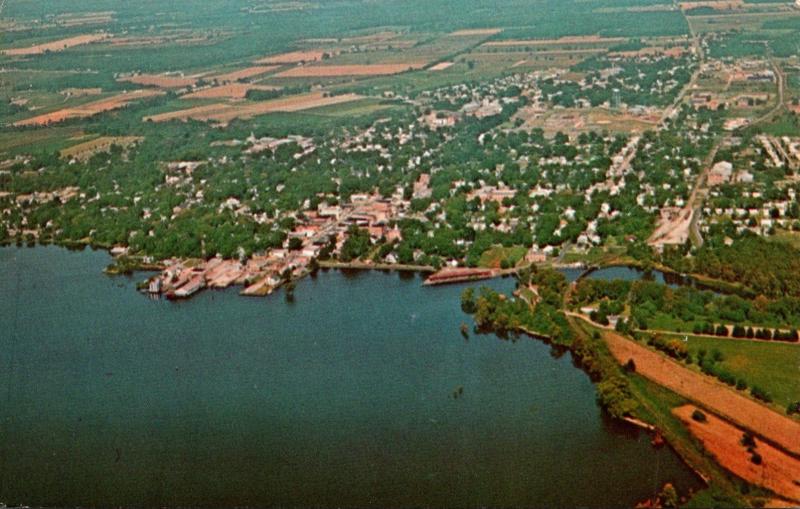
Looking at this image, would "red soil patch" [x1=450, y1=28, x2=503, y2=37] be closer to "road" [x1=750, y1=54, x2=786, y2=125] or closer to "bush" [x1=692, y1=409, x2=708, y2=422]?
"road" [x1=750, y1=54, x2=786, y2=125]

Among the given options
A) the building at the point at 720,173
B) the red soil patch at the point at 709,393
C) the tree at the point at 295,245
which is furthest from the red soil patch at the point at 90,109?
the red soil patch at the point at 709,393

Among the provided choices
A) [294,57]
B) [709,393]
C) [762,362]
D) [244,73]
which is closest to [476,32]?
[294,57]

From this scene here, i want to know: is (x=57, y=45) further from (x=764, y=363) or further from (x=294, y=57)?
(x=764, y=363)

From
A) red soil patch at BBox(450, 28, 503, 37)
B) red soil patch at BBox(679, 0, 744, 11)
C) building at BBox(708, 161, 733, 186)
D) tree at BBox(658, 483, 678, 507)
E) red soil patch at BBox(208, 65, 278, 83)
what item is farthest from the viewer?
red soil patch at BBox(679, 0, 744, 11)

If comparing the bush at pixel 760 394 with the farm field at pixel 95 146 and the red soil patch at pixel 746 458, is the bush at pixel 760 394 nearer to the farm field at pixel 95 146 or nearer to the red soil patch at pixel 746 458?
the red soil patch at pixel 746 458

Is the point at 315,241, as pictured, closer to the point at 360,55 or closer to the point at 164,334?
the point at 164,334

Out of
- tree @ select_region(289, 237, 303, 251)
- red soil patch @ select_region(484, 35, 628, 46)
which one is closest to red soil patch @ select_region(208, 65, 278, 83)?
red soil patch @ select_region(484, 35, 628, 46)

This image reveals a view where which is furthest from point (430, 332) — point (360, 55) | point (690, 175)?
point (360, 55)
